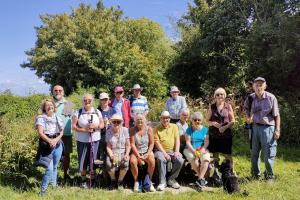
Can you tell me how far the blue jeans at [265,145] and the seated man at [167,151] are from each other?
1.49m

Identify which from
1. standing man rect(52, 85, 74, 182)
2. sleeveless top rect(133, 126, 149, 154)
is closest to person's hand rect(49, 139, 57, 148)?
standing man rect(52, 85, 74, 182)

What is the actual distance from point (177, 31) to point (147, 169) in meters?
22.2

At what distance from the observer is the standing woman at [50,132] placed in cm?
694

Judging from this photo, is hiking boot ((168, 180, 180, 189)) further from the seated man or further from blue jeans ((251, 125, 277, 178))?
blue jeans ((251, 125, 277, 178))

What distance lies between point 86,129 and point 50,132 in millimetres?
728

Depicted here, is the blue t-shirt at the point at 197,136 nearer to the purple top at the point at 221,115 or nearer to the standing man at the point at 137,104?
the purple top at the point at 221,115

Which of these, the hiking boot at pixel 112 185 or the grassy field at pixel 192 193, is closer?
the grassy field at pixel 192 193

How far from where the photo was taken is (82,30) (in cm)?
3125

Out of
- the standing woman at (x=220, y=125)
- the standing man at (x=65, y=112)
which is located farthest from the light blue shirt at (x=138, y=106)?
the standing woman at (x=220, y=125)

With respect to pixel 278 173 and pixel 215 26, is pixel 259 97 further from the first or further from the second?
pixel 215 26

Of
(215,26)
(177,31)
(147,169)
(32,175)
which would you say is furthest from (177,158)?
(177,31)

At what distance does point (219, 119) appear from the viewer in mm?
7688

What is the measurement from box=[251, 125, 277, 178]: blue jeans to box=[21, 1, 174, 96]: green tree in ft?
65.4

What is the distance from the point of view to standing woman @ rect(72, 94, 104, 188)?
24.7 ft
